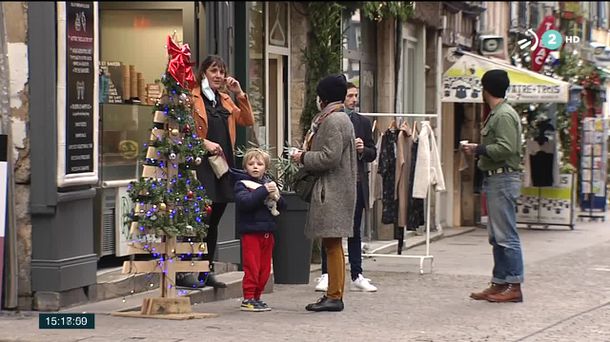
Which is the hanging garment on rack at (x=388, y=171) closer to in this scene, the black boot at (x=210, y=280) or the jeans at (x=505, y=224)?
the jeans at (x=505, y=224)

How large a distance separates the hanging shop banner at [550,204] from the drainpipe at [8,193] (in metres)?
12.3

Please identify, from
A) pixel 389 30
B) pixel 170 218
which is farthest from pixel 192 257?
pixel 389 30

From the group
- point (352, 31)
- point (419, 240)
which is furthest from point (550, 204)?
point (352, 31)

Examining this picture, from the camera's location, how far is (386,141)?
1324cm

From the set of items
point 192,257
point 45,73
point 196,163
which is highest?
point 45,73

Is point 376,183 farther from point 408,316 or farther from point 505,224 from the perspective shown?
point 408,316

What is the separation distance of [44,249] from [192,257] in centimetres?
109

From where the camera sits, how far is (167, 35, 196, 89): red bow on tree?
9.24m

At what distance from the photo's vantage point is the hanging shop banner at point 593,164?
74.0ft

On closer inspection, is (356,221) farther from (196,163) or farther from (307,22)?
(307,22)

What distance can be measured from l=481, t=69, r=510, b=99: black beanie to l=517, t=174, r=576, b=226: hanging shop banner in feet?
32.9

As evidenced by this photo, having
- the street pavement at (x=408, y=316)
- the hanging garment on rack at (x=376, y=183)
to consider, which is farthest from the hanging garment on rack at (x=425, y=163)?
the street pavement at (x=408, y=316)

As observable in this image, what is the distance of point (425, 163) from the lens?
13.1 metres
